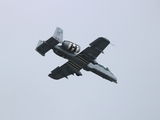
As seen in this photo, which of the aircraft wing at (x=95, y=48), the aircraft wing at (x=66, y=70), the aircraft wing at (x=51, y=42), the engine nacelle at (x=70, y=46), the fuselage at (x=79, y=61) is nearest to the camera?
the aircraft wing at (x=51, y=42)

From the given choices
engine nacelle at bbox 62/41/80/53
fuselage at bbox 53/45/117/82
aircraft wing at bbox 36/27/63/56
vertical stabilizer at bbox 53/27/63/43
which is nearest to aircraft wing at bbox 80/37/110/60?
fuselage at bbox 53/45/117/82

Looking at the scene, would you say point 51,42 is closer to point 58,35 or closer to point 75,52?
point 58,35

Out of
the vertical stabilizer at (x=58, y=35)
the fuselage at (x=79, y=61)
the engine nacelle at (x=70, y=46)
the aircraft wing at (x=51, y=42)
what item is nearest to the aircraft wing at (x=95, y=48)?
the fuselage at (x=79, y=61)

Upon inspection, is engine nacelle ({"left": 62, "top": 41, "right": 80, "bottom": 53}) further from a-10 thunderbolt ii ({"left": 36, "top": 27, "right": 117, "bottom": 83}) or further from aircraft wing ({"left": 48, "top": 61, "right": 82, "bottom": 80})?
aircraft wing ({"left": 48, "top": 61, "right": 82, "bottom": 80})

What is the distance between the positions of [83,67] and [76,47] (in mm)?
5072

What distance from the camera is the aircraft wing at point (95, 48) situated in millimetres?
94750

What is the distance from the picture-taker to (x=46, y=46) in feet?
313

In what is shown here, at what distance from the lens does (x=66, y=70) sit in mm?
102875

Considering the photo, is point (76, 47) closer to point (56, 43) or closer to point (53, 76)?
point (56, 43)

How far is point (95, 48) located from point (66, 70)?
30.2 feet

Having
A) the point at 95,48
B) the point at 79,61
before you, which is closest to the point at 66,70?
the point at 79,61

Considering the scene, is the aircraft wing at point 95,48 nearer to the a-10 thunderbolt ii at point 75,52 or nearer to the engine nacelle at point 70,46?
the a-10 thunderbolt ii at point 75,52

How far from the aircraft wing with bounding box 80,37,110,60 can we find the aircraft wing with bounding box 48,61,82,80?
3391 mm

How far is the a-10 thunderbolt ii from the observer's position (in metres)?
94.9
